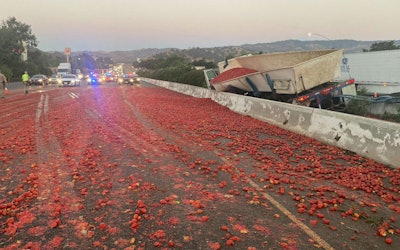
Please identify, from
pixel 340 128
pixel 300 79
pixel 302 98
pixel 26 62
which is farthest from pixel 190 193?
pixel 26 62

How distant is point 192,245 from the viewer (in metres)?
4.20

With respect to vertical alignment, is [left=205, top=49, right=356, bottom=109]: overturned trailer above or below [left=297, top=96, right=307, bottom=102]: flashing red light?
above

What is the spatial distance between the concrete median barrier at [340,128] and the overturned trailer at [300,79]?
1865 mm

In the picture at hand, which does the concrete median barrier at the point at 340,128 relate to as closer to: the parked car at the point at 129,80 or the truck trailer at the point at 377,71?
the truck trailer at the point at 377,71

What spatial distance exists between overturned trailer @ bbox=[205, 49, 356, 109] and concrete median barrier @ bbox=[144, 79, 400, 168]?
6.12ft

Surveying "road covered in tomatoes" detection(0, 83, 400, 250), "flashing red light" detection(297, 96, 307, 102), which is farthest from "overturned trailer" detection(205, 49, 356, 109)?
"road covered in tomatoes" detection(0, 83, 400, 250)

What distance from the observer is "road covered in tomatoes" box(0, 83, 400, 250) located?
4.40m

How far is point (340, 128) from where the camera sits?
9.14 meters

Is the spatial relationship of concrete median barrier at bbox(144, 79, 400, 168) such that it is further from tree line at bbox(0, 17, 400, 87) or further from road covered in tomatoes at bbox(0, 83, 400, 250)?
tree line at bbox(0, 17, 400, 87)

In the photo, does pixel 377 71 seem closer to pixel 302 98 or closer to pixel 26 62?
pixel 302 98

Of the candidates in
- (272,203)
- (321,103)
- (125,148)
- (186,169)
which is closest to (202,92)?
(321,103)

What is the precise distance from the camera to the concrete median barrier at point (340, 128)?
7504mm

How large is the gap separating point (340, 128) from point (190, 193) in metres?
5.19

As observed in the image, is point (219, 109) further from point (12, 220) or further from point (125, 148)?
point (12, 220)
